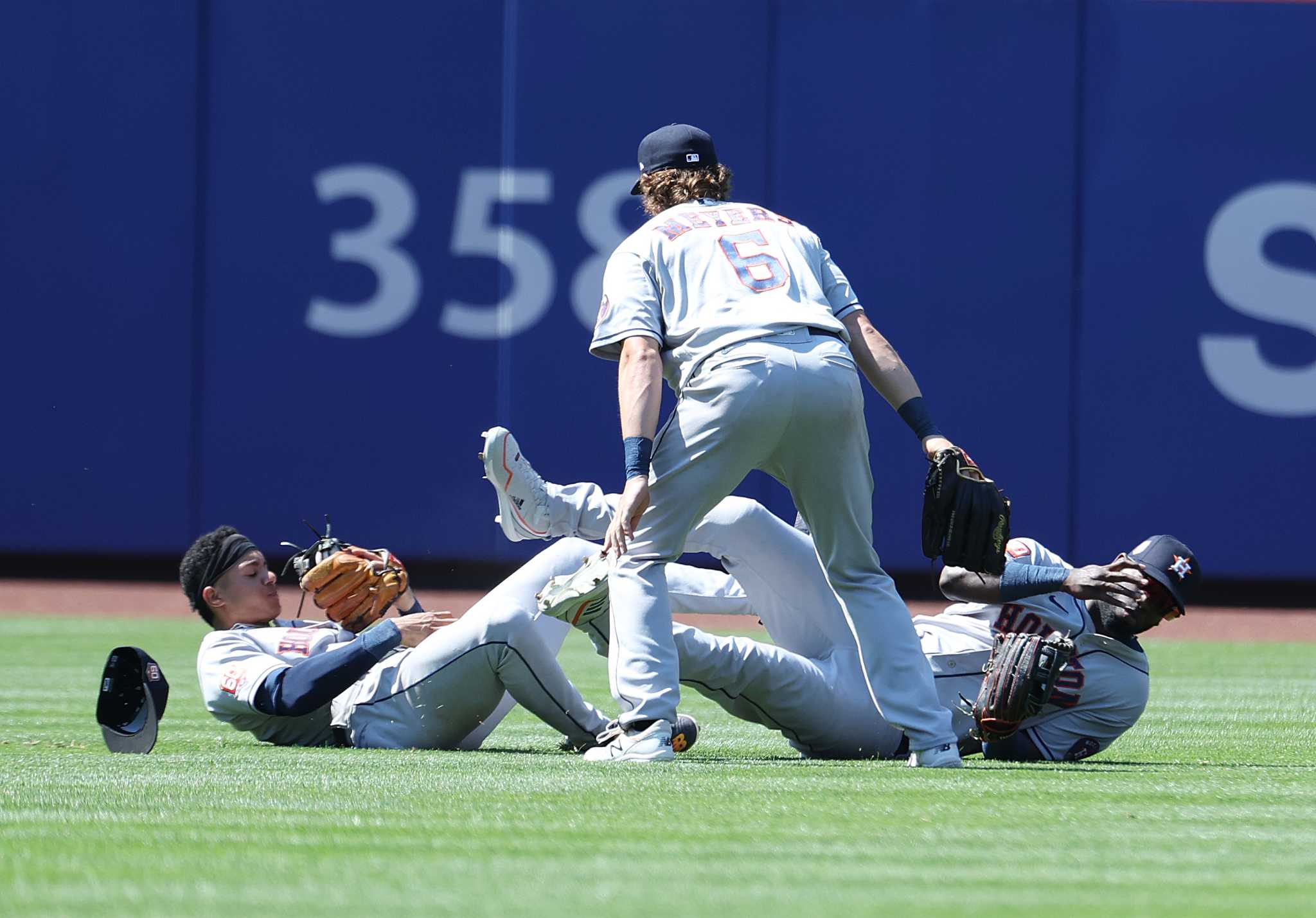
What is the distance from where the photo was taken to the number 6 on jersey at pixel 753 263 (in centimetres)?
471

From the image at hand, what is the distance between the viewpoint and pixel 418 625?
4.99 meters

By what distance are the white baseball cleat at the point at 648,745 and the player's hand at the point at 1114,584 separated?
1177mm

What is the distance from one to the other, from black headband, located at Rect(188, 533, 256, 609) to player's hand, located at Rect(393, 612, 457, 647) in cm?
57

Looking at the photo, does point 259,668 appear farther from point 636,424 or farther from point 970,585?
point 970,585

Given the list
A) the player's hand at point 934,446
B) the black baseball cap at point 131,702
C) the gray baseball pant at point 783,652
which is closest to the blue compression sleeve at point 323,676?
the black baseball cap at point 131,702

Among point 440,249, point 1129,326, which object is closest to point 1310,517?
point 1129,326

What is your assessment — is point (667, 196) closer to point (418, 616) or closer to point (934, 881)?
point (418, 616)

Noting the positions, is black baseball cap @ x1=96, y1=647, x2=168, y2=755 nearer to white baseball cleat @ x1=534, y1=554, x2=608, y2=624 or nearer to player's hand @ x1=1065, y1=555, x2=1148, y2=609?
white baseball cleat @ x1=534, y1=554, x2=608, y2=624

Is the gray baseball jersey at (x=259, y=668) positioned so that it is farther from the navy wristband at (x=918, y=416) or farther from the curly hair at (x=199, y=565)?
the navy wristband at (x=918, y=416)

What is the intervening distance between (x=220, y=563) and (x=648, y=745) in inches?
59.5

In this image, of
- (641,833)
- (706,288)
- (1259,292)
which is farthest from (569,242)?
(641,833)

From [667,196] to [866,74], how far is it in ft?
29.4

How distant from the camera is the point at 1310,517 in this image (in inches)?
534

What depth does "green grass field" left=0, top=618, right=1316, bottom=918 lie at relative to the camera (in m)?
2.73
